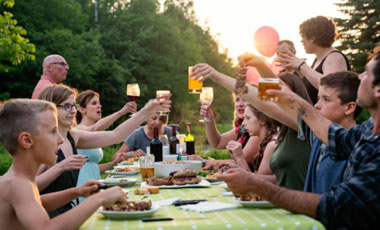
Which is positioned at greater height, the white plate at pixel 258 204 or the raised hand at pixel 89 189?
the raised hand at pixel 89 189

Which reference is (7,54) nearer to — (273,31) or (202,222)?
(273,31)

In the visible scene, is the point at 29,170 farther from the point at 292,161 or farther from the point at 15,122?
the point at 292,161

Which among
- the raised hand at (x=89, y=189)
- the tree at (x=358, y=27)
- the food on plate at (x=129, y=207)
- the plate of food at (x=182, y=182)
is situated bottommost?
the plate of food at (x=182, y=182)

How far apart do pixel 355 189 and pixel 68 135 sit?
2476 mm

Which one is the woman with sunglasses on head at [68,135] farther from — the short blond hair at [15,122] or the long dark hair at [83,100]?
the long dark hair at [83,100]

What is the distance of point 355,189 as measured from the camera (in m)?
1.83

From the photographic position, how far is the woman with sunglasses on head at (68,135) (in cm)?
303

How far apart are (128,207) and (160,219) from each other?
183 millimetres

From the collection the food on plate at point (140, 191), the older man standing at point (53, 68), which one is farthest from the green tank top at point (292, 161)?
the older man standing at point (53, 68)

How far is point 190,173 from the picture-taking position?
321 centimetres

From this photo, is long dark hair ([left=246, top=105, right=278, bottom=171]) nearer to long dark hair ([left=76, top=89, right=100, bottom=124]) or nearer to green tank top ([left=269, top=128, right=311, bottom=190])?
green tank top ([left=269, top=128, right=311, bottom=190])

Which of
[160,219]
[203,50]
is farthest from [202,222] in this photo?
[203,50]

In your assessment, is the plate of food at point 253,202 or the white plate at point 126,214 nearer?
the white plate at point 126,214

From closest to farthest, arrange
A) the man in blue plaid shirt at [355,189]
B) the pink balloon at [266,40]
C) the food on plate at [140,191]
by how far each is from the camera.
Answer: the man in blue plaid shirt at [355,189] < the food on plate at [140,191] < the pink balloon at [266,40]
